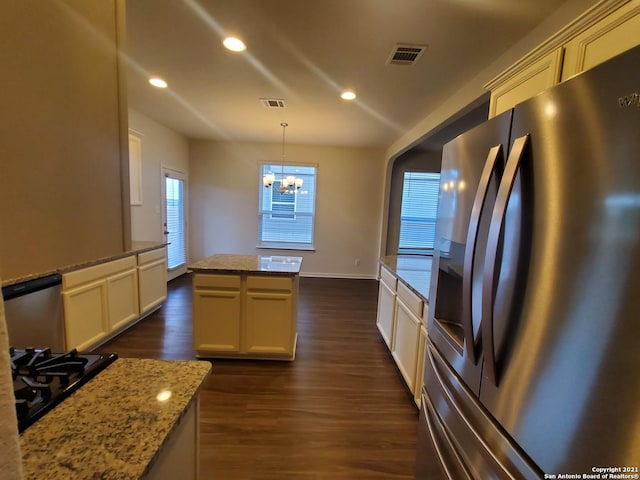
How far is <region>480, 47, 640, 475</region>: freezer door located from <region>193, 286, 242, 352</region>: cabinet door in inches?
87.5

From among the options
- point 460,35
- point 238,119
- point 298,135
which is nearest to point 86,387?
point 460,35

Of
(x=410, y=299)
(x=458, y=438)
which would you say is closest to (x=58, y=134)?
(x=458, y=438)

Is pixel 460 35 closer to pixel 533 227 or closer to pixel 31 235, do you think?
pixel 533 227

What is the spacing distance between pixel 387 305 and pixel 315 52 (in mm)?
2374

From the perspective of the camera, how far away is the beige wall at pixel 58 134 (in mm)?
418

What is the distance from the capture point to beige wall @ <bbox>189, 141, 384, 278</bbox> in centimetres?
577

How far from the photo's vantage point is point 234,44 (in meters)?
2.18

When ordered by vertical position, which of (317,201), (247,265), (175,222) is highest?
(317,201)

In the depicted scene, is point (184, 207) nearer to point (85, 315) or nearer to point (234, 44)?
point (85, 315)

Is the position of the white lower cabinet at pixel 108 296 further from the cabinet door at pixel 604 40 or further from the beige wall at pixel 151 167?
the cabinet door at pixel 604 40

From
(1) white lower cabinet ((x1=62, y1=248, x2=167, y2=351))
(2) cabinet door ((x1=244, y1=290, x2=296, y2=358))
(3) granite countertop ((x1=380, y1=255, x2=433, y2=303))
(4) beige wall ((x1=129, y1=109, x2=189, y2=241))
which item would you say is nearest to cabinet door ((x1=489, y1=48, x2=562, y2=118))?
(3) granite countertop ((x1=380, y1=255, x2=433, y2=303))

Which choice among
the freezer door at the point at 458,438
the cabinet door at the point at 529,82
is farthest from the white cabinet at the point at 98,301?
the cabinet door at the point at 529,82

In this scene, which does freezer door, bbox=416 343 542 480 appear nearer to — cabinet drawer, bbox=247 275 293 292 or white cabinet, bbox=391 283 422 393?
white cabinet, bbox=391 283 422 393

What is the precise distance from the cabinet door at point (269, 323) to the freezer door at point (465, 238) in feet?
4.94
